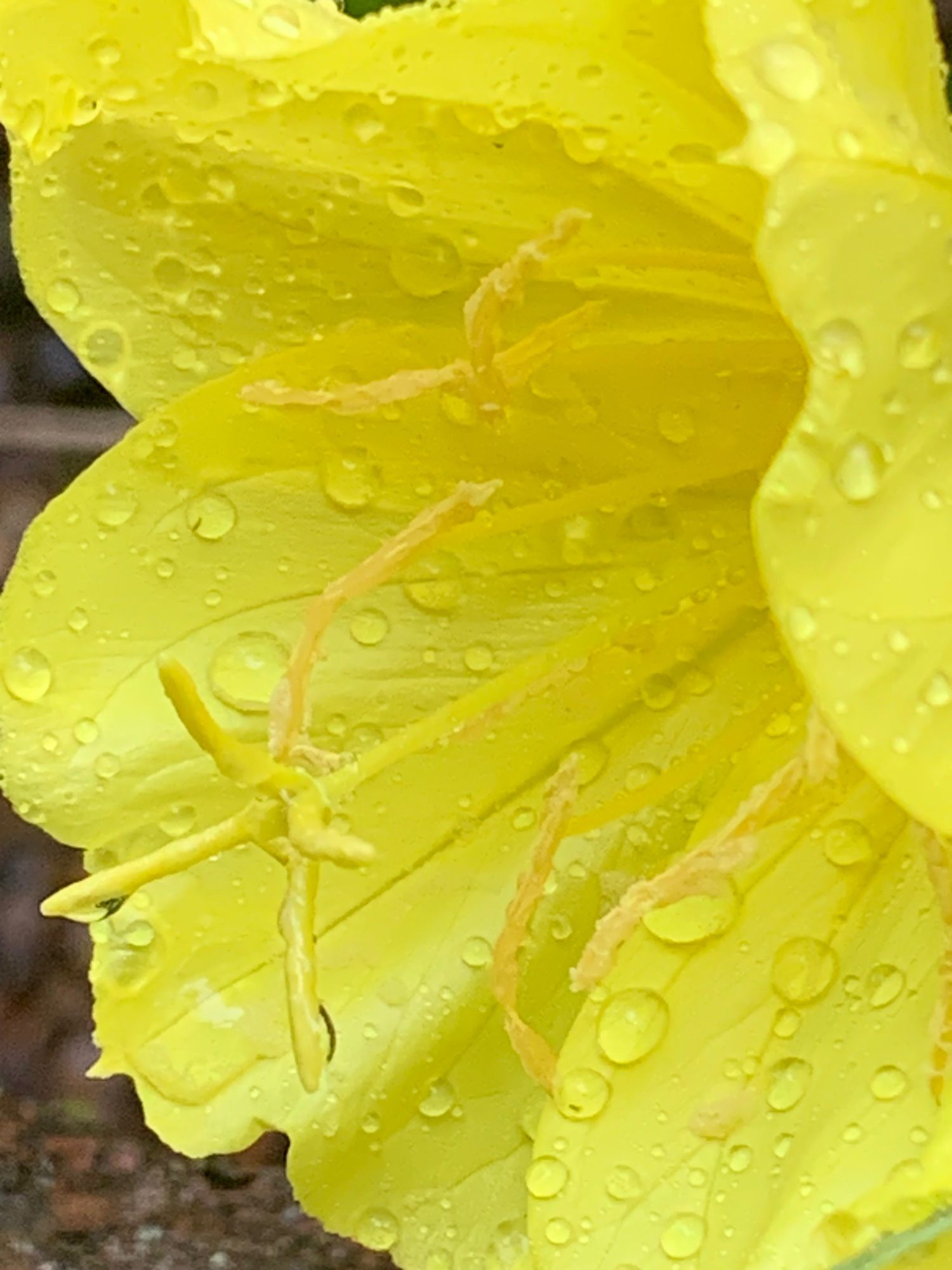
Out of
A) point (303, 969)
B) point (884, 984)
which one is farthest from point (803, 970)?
point (303, 969)

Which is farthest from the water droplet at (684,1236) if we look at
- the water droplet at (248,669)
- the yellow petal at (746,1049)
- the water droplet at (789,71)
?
the water droplet at (789,71)

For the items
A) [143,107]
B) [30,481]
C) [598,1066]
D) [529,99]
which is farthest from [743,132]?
[30,481]

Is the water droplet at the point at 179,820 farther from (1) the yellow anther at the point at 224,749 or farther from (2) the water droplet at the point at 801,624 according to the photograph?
(2) the water droplet at the point at 801,624

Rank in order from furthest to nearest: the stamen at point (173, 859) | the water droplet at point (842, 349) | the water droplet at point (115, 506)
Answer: the water droplet at point (115, 506)
the stamen at point (173, 859)
the water droplet at point (842, 349)

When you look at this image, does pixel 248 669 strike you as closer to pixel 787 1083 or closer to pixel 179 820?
pixel 179 820

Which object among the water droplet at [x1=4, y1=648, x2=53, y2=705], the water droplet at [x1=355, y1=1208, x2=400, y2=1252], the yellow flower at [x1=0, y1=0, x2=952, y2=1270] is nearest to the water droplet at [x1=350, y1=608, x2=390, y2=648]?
the yellow flower at [x1=0, y1=0, x2=952, y2=1270]

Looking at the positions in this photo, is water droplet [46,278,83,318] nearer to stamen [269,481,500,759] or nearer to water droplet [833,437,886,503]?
stamen [269,481,500,759]

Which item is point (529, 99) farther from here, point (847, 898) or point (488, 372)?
point (847, 898)
